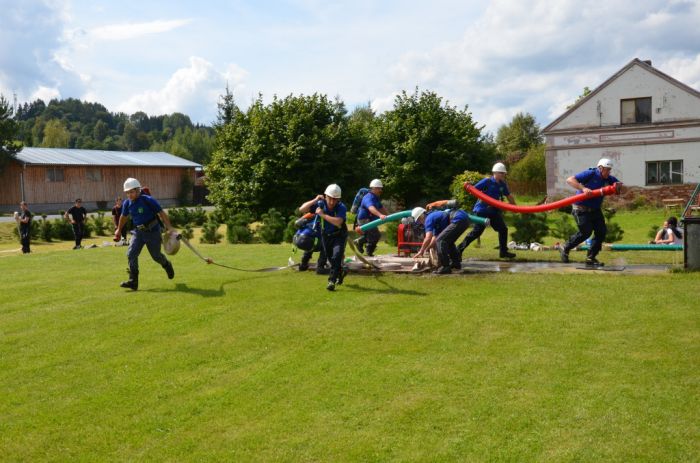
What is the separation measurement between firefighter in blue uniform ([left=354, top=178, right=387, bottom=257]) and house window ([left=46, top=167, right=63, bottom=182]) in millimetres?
44445

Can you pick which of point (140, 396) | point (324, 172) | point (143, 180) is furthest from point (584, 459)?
point (143, 180)

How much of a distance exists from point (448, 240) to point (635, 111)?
3149cm

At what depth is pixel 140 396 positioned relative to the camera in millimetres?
7332

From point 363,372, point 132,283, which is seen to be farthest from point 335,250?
point 363,372

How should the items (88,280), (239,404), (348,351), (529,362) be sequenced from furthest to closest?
(88,280) < (348,351) < (529,362) < (239,404)

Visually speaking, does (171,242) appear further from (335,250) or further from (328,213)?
(335,250)

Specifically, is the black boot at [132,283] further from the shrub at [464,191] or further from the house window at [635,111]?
the house window at [635,111]

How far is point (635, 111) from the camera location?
40.0 meters

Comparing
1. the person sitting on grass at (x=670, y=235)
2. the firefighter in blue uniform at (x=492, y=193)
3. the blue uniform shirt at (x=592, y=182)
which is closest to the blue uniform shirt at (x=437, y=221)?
A: the firefighter in blue uniform at (x=492, y=193)

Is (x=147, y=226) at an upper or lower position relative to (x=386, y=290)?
upper

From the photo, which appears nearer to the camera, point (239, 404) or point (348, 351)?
point (239, 404)

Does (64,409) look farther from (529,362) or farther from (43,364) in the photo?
(529,362)

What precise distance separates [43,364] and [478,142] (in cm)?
3208

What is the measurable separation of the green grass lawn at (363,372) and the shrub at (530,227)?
6.19 meters
